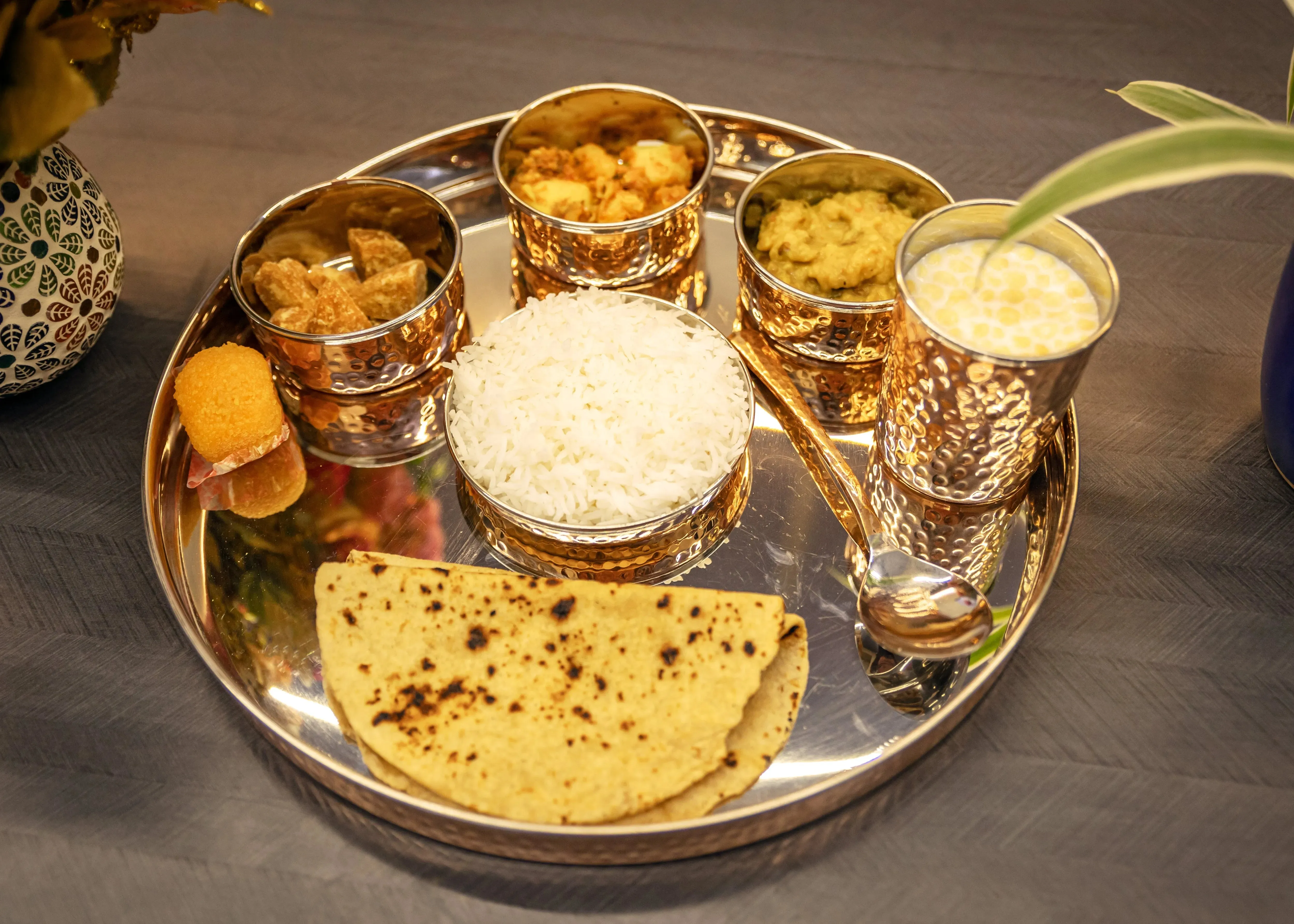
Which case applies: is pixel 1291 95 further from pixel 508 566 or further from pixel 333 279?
pixel 333 279

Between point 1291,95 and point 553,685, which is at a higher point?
point 1291,95

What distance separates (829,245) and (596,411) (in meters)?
0.52

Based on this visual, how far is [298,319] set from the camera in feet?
6.20

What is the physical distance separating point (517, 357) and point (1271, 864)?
4.53ft

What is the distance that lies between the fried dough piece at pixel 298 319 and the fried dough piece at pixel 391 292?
0.33 ft

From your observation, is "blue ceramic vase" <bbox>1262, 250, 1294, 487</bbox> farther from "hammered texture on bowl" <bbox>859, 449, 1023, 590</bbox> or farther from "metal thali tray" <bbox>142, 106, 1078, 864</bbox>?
"hammered texture on bowl" <bbox>859, 449, 1023, 590</bbox>

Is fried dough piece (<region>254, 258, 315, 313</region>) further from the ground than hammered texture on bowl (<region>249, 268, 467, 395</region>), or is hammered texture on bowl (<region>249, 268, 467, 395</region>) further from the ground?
fried dough piece (<region>254, 258, 315, 313</region>)

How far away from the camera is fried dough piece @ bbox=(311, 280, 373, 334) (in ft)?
6.19

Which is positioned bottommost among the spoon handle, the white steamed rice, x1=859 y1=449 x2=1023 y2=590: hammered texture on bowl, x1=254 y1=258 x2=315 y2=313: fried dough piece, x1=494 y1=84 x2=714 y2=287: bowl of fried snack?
x1=859 y1=449 x2=1023 y2=590: hammered texture on bowl

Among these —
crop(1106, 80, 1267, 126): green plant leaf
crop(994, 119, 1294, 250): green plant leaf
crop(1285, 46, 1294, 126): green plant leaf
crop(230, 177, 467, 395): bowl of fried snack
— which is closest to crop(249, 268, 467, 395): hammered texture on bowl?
crop(230, 177, 467, 395): bowl of fried snack

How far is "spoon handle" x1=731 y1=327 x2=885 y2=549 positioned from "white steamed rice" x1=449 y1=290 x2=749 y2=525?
14 cm

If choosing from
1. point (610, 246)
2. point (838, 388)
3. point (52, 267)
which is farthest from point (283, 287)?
point (838, 388)

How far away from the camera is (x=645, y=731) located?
152 cm

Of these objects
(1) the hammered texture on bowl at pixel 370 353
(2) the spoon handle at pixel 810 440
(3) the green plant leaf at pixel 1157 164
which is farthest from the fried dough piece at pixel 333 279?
(3) the green plant leaf at pixel 1157 164
